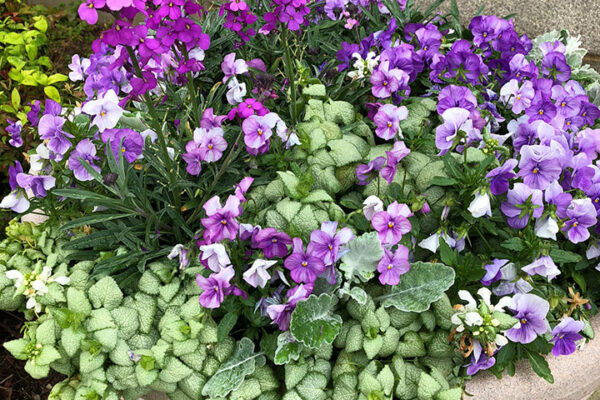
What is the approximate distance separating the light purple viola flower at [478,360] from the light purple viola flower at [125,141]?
3.12 ft

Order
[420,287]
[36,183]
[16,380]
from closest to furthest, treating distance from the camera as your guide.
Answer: [420,287]
[36,183]
[16,380]

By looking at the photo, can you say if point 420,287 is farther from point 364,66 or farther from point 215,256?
point 364,66

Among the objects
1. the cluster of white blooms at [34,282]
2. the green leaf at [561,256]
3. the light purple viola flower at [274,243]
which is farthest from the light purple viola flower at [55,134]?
the green leaf at [561,256]

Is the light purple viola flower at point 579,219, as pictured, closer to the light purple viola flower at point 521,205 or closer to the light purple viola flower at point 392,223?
the light purple viola flower at point 521,205

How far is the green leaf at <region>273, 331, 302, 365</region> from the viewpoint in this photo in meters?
1.27

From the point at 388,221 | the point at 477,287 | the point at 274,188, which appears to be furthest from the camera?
the point at 274,188

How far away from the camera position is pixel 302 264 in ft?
4.12

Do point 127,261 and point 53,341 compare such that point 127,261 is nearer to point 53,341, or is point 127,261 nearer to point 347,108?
point 53,341

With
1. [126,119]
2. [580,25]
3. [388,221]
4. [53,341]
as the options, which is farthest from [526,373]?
[580,25]

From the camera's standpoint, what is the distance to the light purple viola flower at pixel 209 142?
4.78 ft

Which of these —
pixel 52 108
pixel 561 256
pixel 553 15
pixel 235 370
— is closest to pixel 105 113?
pixel 52 108

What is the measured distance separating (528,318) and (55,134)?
48.5 inches

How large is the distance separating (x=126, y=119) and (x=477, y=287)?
1.07m

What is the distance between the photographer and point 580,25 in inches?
91.3
